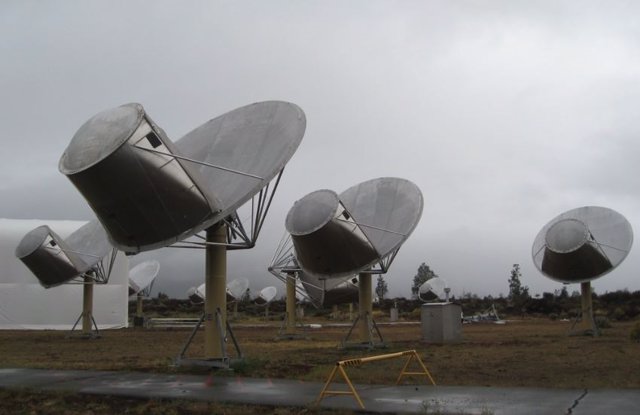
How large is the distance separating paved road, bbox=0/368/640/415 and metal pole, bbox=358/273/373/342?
12715 millimetres

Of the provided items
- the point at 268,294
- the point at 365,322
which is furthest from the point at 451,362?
the point at 268,294

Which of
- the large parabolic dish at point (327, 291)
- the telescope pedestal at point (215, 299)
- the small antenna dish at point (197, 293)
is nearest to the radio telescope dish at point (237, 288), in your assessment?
the small antenna dish at point (197, 293)

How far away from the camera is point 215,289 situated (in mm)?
21516

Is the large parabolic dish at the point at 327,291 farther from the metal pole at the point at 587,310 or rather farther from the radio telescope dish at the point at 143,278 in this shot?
the radio telescope dish at the point at 143,278

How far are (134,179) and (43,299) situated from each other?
5313cm

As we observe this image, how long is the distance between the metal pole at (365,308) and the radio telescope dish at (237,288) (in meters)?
58.9

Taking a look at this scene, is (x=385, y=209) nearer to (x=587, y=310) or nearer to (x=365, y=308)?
(x=365, y=308)

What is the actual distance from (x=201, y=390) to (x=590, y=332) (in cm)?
2990

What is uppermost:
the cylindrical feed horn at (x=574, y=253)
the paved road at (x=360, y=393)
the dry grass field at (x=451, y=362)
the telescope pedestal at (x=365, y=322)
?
the cylindrical feed horn at (x=574, y=253)

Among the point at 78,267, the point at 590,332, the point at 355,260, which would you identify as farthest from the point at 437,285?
the point at 355,260

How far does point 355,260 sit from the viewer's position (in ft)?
91.4

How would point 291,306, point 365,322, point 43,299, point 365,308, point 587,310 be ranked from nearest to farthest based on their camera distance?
point 365,322 → point 365,308 → point 587,310 → point 291,306 → point 43,299

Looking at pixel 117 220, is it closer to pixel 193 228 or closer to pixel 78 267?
pixel 193 228

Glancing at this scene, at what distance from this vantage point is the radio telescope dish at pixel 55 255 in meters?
39.5
